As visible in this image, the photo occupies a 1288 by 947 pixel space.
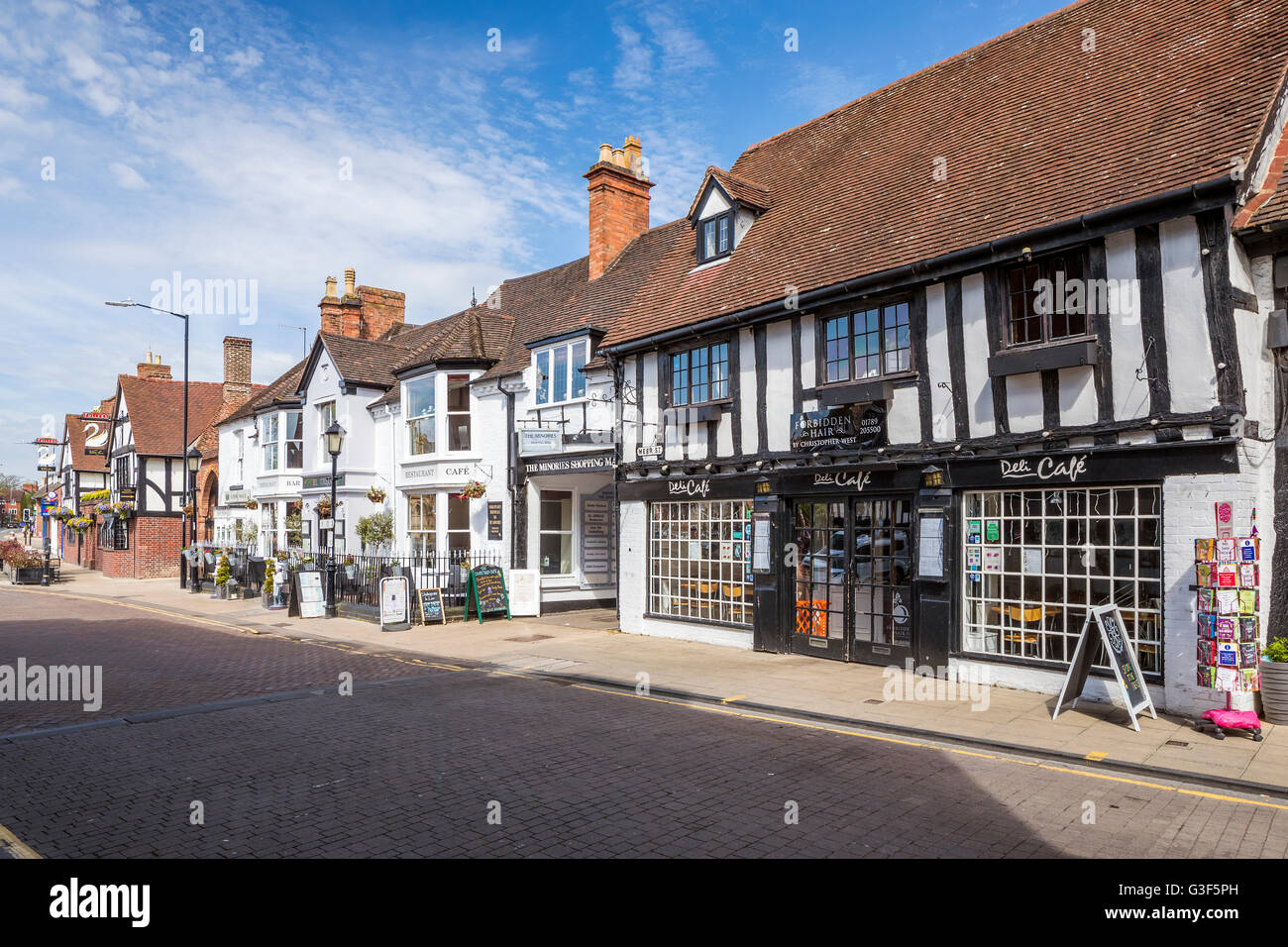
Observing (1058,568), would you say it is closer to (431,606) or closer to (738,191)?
(738,191)

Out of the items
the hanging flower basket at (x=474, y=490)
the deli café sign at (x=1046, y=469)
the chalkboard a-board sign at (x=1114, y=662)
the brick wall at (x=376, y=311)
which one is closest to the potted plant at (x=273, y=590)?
the hanging flower basket at (x=474, y=490)

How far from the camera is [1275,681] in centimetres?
859

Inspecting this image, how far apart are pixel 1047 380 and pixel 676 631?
8.08m

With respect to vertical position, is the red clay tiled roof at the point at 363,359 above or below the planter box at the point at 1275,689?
above

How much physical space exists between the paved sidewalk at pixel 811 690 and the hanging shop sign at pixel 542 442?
385cm

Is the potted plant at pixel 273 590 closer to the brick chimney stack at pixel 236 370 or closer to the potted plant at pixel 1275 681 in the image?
the brick chimney stack at pixel 236 370

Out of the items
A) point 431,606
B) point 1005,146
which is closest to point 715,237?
point 1005,146

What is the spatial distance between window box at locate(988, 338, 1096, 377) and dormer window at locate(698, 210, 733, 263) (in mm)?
6635

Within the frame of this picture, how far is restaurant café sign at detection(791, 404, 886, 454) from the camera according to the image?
39.9 feet

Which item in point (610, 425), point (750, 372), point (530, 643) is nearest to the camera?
point (750, 372)

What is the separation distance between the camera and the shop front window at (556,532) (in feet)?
69.1
